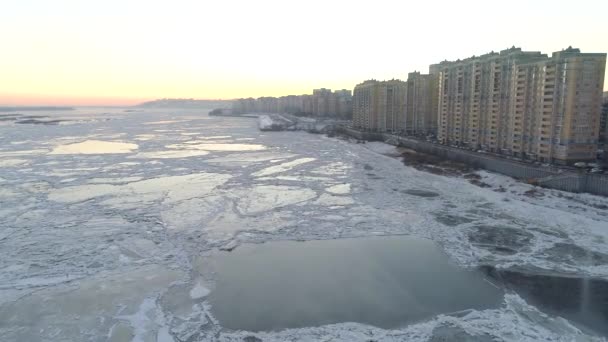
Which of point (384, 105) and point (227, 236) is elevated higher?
point (384, 105)

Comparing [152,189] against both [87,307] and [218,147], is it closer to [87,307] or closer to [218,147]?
[87,307]

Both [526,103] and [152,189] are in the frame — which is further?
[526,103]

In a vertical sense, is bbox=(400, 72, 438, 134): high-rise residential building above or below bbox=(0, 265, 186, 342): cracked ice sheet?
Result: above

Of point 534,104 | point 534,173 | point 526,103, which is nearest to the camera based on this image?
point 534,173

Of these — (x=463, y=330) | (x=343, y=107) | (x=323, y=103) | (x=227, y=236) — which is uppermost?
(x=323, y=103)

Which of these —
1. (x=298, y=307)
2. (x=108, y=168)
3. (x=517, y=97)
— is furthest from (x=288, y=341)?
(x=517, y=97)

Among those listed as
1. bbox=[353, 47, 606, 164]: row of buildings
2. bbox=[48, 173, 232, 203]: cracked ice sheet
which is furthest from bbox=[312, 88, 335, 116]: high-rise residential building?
bbox=[48, 173, 232, 203]: cracked ice sheet

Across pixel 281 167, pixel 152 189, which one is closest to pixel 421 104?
pixel 281 167

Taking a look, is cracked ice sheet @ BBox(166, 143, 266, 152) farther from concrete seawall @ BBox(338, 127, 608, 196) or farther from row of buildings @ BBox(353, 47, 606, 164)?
row of buildings @ BBox(353, 47, 606, 164)
